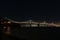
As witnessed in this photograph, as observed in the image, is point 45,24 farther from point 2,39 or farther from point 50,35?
Answer: point 2,39

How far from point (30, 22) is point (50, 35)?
113cm

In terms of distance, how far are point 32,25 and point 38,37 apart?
24.9 inches

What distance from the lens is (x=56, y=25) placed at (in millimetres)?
6508

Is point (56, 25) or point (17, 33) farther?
point (56, 25)

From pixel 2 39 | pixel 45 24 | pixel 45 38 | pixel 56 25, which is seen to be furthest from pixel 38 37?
pixel 2 39

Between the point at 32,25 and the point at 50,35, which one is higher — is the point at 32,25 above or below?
above

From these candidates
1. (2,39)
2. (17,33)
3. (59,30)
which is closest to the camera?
(2,39)

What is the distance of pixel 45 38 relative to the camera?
6.12m

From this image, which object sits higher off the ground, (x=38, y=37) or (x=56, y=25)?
(x=56, y=25)

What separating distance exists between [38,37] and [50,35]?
60cm

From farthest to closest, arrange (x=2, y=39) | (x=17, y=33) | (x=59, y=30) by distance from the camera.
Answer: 1. (x=59, y=30)
2. (x=17, y=33)
3. (x=2, y=39)

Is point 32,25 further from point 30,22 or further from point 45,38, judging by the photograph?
point 45,38

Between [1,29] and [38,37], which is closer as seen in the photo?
[1,29]

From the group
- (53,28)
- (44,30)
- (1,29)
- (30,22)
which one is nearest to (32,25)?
(30,22)
